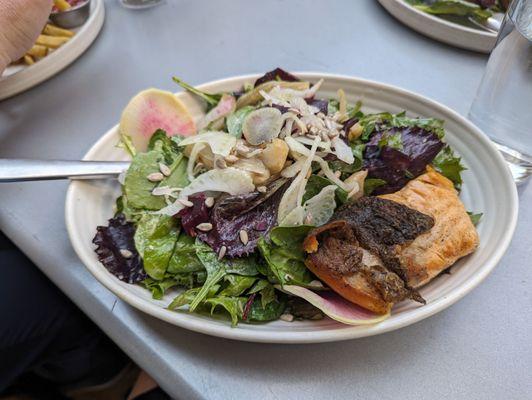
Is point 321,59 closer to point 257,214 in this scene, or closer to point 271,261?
point 257,214

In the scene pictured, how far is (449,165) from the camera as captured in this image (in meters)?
1.16

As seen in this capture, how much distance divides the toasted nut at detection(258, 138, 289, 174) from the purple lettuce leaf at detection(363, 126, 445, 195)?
25 centimetres

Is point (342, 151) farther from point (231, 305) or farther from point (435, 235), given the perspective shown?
point (231, 305)

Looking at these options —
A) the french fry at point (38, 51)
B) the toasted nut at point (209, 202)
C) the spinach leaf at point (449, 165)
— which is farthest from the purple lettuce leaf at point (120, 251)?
the french fry at point (38, 51)

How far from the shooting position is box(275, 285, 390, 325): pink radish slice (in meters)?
0.85

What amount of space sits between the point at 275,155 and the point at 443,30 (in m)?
1.24

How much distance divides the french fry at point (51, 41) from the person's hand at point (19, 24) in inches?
8.1

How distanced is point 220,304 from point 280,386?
213 millimetres

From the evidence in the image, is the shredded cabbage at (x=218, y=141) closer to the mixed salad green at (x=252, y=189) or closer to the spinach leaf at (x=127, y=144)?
the mixed salad green at (x=252, y=189)

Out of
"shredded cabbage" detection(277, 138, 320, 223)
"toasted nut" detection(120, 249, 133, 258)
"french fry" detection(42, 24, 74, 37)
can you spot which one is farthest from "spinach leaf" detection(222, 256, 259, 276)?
"french fry" detection(42, 24, 74, 37)

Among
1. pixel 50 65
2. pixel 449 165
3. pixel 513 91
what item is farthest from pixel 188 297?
pixel 50 65

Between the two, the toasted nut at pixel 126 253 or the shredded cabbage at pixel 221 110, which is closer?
the toasted nut at pixel 126 253

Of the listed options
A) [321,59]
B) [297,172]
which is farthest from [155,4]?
[297,172]

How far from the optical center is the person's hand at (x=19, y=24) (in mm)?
1419
